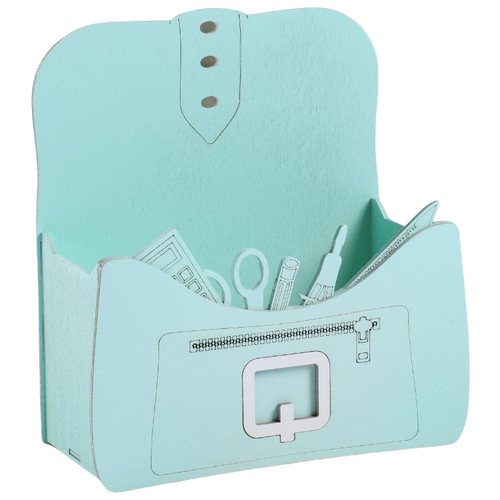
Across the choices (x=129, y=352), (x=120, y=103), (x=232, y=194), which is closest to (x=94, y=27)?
(x=120, y=103)

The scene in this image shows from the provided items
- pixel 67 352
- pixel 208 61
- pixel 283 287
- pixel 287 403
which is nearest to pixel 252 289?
pixel 283 287

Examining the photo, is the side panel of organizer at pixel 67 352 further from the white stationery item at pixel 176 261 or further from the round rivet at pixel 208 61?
Result: the round rivet at pixel 208 61

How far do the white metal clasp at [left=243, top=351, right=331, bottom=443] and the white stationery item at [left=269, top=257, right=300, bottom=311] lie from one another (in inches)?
3.2

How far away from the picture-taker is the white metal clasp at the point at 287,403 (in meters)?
2.09

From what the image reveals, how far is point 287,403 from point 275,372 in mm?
53

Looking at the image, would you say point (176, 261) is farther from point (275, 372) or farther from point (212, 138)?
point (212, 138)

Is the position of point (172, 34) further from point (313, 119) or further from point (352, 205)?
point (352, 205)

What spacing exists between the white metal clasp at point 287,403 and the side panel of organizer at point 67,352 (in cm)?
24

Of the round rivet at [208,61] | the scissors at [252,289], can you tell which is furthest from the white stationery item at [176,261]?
the round rivet at [208,61]

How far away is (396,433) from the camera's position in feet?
7.20

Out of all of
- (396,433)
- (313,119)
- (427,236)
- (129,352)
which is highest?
(313,119)

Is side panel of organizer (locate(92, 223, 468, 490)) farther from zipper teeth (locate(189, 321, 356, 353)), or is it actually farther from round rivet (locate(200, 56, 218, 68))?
round rivet (locate(200, 56, 218, 68))

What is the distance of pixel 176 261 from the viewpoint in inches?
82.0

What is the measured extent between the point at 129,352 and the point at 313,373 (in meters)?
0.31
